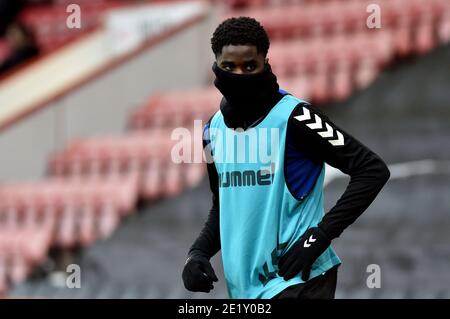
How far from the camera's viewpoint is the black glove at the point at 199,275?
2705 mm

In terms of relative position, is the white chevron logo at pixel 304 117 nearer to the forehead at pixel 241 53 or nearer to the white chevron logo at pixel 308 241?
the forehead at pixel 241 53

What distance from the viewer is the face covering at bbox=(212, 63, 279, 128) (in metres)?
2.56

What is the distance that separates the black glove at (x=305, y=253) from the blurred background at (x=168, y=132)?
7.74 ft

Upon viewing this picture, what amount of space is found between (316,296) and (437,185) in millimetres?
4059

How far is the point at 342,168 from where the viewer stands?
2.59 m

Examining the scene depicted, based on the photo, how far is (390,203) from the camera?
653cm

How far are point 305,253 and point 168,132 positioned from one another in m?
6.25

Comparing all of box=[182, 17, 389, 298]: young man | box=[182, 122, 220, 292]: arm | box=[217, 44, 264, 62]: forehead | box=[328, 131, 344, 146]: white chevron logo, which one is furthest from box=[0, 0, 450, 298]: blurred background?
box=[217, 44, 264, 62]: forehead

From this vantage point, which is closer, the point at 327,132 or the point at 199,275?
the point at 327,132

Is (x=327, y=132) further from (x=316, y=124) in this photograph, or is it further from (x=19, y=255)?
(x=19, y=255)

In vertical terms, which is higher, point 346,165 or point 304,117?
point 304,117

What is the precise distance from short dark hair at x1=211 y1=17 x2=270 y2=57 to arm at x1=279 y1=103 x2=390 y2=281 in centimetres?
20

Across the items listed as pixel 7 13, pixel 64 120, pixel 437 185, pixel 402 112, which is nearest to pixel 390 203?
pixel 437 185

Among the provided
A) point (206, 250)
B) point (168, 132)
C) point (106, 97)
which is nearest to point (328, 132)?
point (206, 250)
